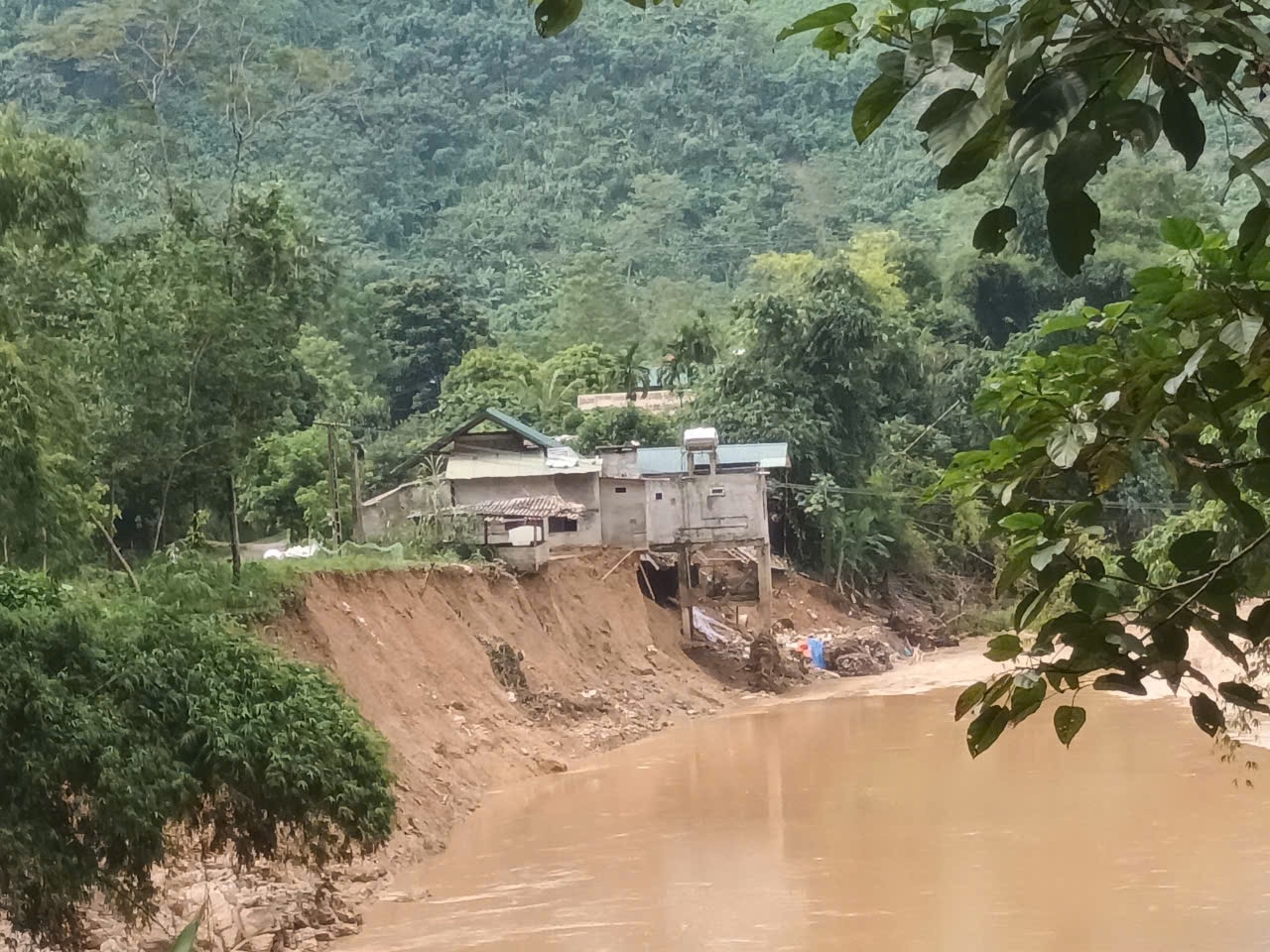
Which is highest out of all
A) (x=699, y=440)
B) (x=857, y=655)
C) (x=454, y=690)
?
(x=699, y=440)

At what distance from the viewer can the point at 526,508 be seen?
2311cm

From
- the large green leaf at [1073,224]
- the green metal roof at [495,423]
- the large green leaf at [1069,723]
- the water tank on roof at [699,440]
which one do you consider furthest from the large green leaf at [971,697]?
the green metal roof at [495,423]

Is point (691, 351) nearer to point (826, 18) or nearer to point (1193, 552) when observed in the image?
point (1193, 552)

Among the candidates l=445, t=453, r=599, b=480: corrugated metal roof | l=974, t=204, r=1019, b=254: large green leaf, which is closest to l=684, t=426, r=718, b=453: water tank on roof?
l=445, t=453, r=599, b=480: corrugated metal roof

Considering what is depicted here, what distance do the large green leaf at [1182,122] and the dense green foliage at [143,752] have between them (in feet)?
23.1

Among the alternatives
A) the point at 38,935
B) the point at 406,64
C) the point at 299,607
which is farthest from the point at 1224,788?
the point at 406,64

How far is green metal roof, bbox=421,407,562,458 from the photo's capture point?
82.2 feet

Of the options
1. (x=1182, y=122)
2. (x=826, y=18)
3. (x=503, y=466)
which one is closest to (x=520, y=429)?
(x=503, y=466)

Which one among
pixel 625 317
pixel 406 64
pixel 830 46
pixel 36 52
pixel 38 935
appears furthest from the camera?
pixel 406 64

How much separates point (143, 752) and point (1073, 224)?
7240 mm

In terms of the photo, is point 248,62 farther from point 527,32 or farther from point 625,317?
point 527,32

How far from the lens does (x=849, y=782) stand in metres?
16.6

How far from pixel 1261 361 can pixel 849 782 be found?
50.5 feet

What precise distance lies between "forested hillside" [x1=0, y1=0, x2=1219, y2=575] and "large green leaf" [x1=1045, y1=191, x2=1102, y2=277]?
1.15 ft
